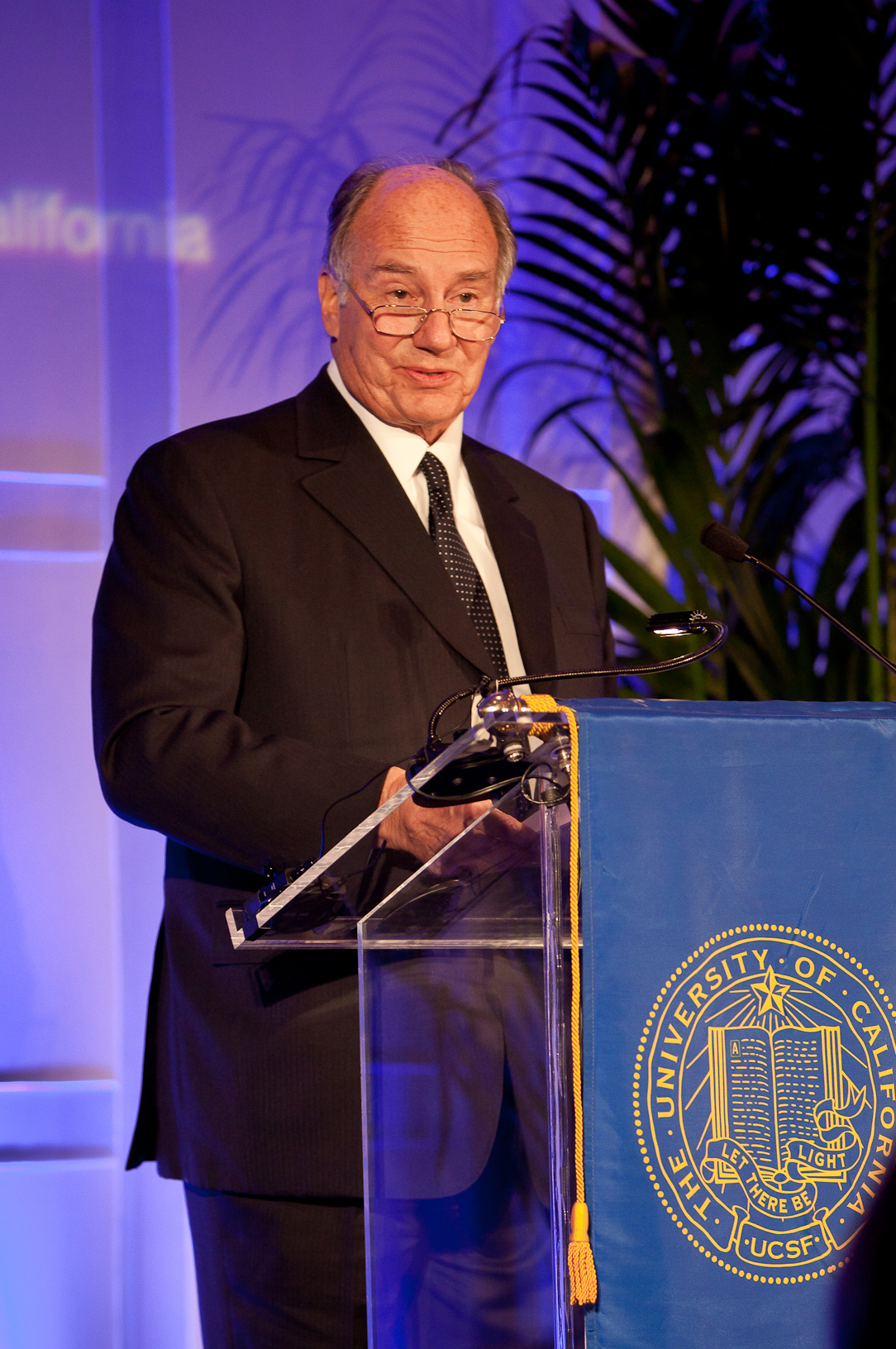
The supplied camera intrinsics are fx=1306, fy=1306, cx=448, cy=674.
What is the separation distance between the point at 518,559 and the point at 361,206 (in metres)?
0.53

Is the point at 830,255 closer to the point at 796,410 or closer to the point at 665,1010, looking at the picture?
the point at 796,410

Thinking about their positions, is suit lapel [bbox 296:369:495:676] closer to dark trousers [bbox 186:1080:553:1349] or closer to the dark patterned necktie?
the dark patterned necktie

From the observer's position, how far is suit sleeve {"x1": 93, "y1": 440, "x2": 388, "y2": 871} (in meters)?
1.33

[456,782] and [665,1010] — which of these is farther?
[456,782]

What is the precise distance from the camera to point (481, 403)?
118 inches

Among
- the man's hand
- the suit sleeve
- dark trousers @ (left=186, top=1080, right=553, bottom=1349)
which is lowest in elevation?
dark trousers @ (left=186, top=1080, right=553, bottom=1349)

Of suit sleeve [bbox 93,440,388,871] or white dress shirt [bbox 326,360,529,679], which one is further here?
white dress shirt [bbox 326,360,529,679]

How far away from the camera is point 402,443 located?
1.77 m

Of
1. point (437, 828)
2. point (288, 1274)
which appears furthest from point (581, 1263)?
point (288, 1274)

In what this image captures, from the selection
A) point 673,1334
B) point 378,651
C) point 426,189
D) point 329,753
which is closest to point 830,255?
point 426,189

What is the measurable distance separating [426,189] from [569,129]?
1.15 meters

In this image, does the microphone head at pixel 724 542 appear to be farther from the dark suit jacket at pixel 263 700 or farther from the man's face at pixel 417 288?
the man's face at pixel 417 288

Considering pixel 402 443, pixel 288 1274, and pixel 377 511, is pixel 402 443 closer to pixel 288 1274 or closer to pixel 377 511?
pixel 377 511

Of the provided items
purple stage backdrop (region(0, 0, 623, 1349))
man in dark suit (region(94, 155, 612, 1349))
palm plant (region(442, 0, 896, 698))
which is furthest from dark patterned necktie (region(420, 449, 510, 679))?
purple stage backdrop (region(0, 0, 623, 1349))
